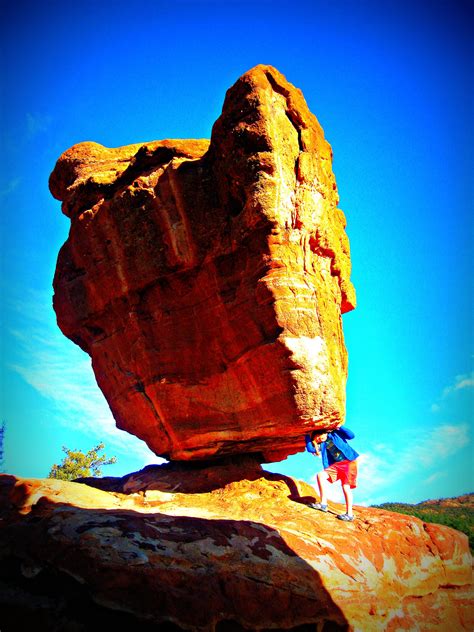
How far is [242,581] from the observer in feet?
17.2

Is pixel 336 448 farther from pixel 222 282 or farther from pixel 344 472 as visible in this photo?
pixel 222 282

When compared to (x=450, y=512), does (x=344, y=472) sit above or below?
above

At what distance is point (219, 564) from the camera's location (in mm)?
5387

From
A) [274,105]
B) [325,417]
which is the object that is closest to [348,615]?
[325,417]

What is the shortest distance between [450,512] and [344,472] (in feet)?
65.0

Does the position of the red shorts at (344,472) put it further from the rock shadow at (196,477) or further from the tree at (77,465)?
the tree at (77,465)

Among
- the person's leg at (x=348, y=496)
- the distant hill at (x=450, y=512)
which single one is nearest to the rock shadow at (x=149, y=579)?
the person's leg at (x=348, y=496)

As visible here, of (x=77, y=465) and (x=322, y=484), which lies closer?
(x=322, y=484)

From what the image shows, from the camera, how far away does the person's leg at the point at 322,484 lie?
824cm

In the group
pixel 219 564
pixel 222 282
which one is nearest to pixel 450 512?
pixel 222 282

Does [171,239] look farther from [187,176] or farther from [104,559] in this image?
[104,559]

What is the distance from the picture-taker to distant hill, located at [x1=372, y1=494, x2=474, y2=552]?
19.1 m

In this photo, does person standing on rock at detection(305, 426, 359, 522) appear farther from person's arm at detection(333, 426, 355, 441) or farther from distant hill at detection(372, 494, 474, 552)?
distant hill at detection(372, 494, 474, 552)

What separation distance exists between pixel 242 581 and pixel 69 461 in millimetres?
29457
